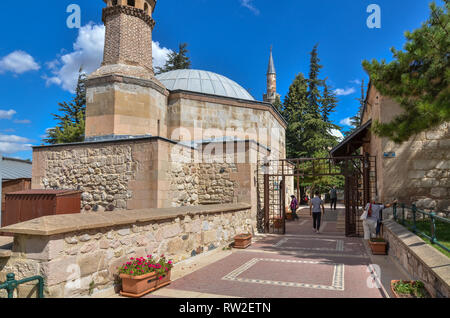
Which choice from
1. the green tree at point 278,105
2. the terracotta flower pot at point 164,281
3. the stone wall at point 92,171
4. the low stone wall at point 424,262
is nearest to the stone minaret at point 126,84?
the stone wall at point 92,171

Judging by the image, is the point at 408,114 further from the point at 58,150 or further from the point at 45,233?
the point at 58,150

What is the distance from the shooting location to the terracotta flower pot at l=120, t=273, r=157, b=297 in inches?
175

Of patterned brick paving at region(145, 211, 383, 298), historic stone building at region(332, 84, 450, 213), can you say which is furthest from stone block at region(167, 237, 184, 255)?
historic stone building at region(332, 84, 450, 213)

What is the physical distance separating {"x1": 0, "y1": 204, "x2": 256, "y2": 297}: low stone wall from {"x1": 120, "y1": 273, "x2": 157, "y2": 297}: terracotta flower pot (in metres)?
0.25

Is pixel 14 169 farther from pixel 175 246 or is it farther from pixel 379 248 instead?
pixel 379 248

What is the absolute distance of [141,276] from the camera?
4.49 meters

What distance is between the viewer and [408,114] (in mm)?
6844

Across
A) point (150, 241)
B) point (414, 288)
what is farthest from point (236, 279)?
point (414, 288)

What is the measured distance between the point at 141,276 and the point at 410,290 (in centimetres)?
384

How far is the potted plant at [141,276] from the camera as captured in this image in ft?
14.6

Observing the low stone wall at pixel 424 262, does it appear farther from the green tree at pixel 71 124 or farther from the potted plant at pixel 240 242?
the green tree at pixel 71 124

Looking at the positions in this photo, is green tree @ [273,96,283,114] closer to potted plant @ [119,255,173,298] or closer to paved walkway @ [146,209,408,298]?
paved walkway @ [146,209,408,298]

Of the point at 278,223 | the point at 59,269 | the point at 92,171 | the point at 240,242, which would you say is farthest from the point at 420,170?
the point at 92,171

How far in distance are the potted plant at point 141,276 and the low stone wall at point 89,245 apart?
0.23 meters
